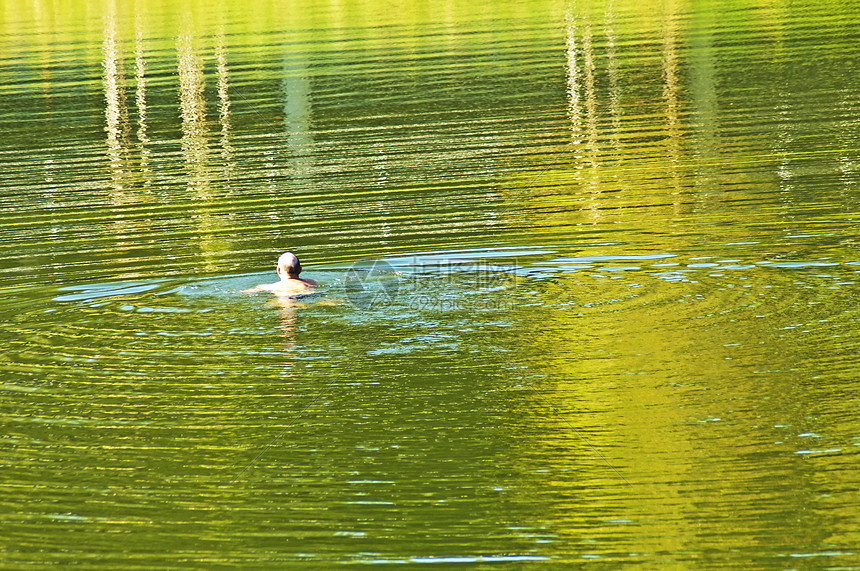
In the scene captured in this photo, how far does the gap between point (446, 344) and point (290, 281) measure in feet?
8.51

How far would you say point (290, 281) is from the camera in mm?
12477

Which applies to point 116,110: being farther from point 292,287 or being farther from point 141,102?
point 292,287

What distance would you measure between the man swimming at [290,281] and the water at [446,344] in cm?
24

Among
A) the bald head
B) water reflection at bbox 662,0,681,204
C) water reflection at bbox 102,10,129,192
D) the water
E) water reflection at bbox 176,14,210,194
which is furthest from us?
water reflection at bbox 102,10,129,192

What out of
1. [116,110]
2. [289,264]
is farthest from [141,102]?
[289,264]

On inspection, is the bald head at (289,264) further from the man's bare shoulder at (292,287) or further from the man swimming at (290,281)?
the man's bare shoulder at (292,287)

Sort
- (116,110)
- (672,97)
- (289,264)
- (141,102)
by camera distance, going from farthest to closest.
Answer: (141,102), (116,110), (672,97), (289,264)

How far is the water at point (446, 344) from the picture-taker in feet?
25.1

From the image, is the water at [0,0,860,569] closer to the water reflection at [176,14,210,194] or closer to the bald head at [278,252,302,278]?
the water reflection at [176,14,210,194]

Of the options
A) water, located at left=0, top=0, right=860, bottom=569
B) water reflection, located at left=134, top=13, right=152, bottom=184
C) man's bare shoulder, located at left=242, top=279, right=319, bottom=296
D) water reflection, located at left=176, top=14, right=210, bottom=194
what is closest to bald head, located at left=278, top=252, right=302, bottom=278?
man's bare shoulder, located at left=242, top=279, right=319, bottom=296

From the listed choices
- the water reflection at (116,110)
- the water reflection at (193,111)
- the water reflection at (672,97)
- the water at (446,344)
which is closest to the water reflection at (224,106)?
the water at (446,344)

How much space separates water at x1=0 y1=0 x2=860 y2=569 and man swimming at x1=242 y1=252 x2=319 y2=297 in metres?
0.24

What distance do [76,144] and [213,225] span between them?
10.9 metres

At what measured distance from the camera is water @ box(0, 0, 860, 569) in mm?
7641
